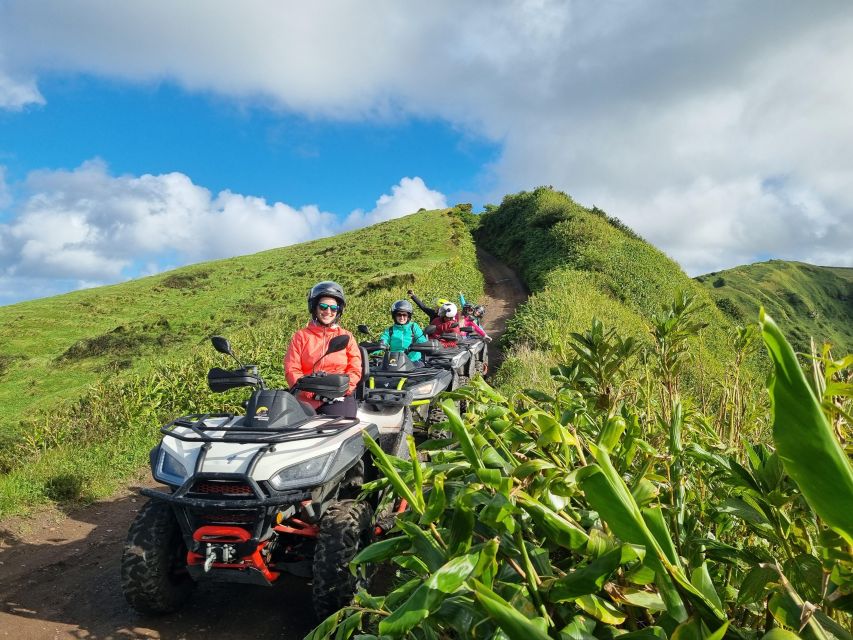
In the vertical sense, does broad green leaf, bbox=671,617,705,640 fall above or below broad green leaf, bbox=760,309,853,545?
below

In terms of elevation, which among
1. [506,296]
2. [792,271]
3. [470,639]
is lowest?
[470,639]

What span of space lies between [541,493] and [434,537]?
0.63 ft

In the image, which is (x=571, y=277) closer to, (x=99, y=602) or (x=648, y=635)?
(x=99, y=602)

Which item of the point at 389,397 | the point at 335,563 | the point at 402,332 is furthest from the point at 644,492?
the point at 402,332

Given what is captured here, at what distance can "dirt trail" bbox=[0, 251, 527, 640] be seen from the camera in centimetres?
354

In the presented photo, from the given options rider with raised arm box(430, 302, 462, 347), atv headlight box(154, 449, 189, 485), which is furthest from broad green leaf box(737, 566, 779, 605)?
rider with raised arm box(430, 302, 462, 347)

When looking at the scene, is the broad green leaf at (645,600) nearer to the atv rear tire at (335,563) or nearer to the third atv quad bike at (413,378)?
the atv rear tire at (335,563)

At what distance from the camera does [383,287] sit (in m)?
25.5

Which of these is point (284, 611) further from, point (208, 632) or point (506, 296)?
point (506, 296)

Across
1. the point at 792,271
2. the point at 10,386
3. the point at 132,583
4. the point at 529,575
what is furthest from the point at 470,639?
the point at 792,271

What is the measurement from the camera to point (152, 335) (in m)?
27.2

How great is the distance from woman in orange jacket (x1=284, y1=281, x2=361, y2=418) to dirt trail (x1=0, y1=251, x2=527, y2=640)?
1640 mm

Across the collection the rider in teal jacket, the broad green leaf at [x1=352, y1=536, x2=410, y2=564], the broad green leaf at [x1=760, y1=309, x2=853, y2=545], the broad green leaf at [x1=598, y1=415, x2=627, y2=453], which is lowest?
the broad green leaf at [x1=352, y1=536, x2=410, y2=564]

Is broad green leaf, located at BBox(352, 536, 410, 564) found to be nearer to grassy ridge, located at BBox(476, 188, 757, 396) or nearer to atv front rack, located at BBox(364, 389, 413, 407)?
grassy ridge, located at BBox(476, 188, 757, 396)
